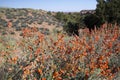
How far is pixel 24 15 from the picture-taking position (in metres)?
35.7

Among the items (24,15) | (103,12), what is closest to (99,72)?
(103,12)

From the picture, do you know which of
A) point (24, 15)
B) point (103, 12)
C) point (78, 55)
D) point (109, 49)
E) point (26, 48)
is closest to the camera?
point (78, 55)

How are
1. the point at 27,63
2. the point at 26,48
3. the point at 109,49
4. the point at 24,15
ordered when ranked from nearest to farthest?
1. the point at 27,63
2. the point at 26,48
3. the point at 109,49
4. the point at 24,15

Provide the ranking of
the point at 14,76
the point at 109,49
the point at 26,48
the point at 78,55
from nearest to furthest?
the point at 14,76 → the point at 78,55 → the point at 26,48 → the point at 109,49

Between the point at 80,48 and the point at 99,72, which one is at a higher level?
the point at 80,48

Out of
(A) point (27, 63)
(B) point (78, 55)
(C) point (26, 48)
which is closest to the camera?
(A) point (27, 63)

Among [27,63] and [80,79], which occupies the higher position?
[27,63]

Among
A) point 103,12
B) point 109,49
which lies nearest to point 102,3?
point 103,12

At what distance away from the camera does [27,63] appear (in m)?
4.80

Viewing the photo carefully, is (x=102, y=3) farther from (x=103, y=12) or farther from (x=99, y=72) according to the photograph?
(x=99, y=72)

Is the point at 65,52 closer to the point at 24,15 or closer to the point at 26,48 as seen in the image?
the point at 26,48

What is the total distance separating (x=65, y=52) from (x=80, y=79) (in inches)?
26.4

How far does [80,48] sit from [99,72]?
702 mm

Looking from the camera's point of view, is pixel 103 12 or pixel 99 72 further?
pixel 103 12
